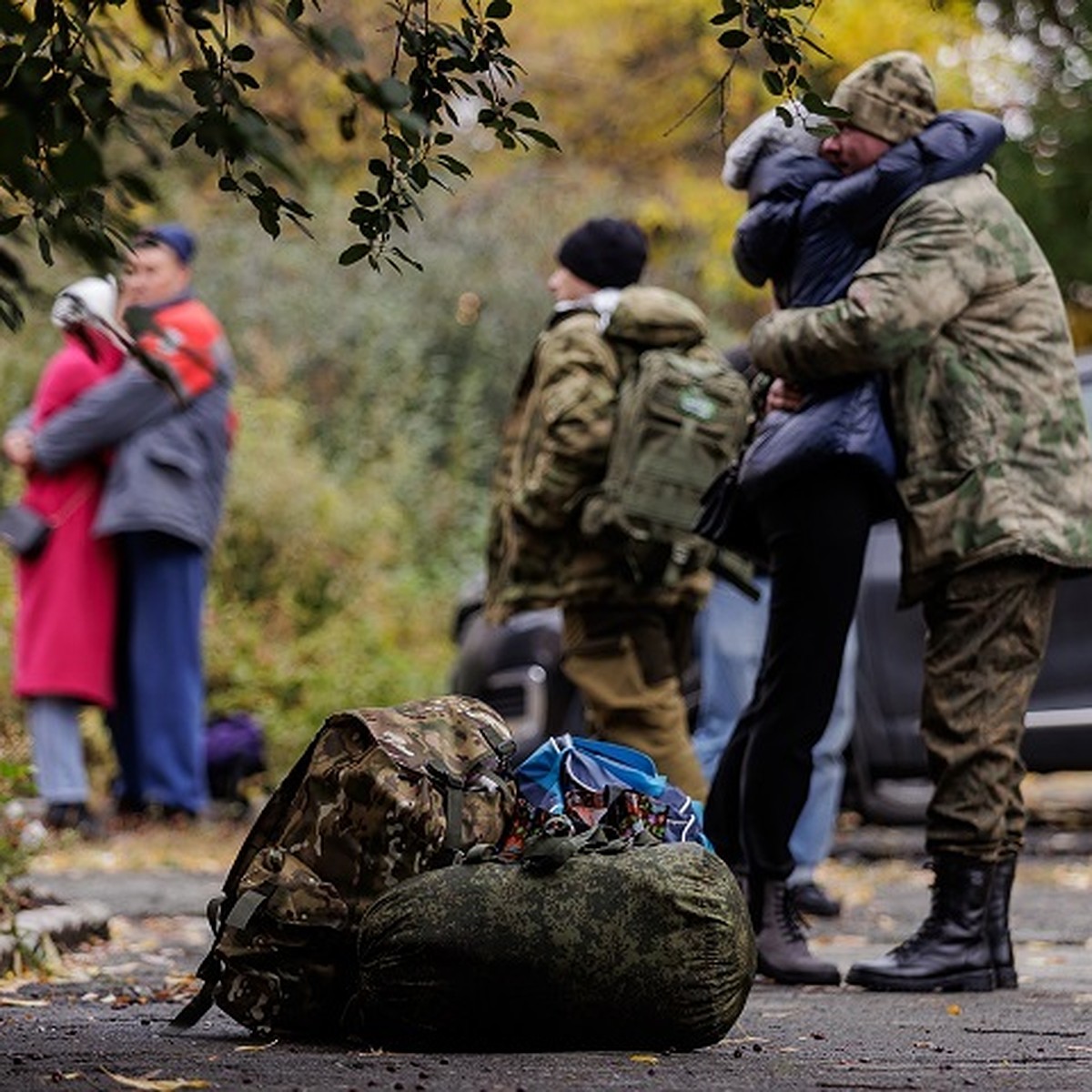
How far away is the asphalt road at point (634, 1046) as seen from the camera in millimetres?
4098

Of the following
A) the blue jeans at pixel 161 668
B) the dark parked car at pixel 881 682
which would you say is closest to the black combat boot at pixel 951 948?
the dark parked car at pixel 881 682

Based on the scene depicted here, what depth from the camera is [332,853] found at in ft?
15.1

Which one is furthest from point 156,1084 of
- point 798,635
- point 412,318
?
point 412,318

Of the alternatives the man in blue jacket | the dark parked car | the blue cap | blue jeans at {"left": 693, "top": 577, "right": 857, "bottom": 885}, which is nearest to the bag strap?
the man in blue jacket

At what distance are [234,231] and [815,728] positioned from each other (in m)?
15.0

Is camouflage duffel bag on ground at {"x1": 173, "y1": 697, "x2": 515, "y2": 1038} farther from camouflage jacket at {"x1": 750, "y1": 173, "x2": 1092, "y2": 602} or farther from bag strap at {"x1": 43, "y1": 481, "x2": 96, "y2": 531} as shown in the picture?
bag strap at {"x1": 43, "y1": 481, "x2": 96, "y2": 531}

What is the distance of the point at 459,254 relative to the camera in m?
20.8

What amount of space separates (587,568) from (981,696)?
6.58 ft

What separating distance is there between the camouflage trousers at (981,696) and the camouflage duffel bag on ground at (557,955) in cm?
163

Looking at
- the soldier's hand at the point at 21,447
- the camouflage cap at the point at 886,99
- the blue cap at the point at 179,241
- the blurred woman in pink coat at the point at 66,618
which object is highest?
the blue cap at the point at 179,241

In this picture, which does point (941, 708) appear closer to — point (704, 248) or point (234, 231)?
point (234, 231)

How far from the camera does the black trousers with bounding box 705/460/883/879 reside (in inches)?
237

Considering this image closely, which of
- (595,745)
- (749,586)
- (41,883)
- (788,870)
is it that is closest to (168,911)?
(41,883)

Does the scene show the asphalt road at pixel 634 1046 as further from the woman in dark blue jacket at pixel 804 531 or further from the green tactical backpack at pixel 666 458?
the green tactical backpack at pixel 666 458
